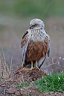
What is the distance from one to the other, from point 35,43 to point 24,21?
1687 centimetres

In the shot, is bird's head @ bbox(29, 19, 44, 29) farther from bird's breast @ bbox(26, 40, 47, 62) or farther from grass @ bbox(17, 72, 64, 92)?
grass @ bbox(17, 72, 64, 92)

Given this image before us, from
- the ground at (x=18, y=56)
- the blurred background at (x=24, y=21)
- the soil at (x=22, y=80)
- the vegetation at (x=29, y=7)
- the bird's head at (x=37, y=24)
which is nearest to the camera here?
the soil at (x=22, y=80)

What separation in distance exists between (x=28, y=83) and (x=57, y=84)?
0.54 metres

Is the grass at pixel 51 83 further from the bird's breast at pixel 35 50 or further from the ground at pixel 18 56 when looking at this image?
the bird's breast at pixel 35 50

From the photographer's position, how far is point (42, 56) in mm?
10727

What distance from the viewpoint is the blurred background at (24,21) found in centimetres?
1650

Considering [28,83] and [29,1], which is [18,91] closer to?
[28,83]

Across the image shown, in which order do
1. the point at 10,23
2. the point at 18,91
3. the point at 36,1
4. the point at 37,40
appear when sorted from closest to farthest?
1. the point at 18,91
2. the point at 37,40
3. the point at 10,23
4. the point at 36,1

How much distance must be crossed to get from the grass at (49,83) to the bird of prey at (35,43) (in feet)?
3.91

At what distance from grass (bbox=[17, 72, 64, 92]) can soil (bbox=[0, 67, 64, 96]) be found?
138 mm

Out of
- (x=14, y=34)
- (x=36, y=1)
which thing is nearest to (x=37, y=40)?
(x=14, y=34)

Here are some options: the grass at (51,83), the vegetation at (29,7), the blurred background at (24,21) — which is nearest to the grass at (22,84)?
the grass at (51,83)

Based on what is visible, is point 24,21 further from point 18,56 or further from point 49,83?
point 49,83

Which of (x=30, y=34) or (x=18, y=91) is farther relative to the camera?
(x=30, y=34)
